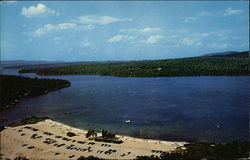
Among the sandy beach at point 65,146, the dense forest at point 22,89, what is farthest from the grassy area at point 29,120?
the dense forest at point 22,89

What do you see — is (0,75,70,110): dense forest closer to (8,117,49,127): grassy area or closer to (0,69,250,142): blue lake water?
(0,69,250,142): blue lake water

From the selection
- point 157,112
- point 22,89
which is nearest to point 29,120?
point 157,112

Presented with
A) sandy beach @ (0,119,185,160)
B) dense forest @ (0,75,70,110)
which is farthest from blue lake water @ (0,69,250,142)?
sandy beach @ (0,119,185,160)

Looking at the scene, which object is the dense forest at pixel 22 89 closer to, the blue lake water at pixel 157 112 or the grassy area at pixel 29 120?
the blue lake water at pixel 157 112

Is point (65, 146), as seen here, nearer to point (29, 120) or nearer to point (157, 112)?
point (29, 120)

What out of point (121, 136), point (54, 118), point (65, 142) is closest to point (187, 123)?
point (121, 136)

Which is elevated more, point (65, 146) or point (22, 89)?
point (22, 89)
